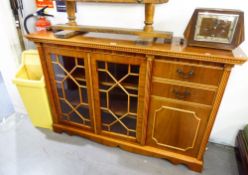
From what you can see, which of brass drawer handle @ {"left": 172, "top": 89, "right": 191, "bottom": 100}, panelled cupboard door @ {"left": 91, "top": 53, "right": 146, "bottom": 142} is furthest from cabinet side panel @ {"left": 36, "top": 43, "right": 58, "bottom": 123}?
brass drawer handle @ {"left": 172, "top": 89, "right": 191, "bottom": 100}

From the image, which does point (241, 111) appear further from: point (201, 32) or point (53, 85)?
point (53, 85)

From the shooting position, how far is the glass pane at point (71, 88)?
1.38 meters

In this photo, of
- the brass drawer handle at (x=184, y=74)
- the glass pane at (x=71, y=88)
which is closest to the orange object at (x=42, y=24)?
the glass pane at (x=71, y=88)

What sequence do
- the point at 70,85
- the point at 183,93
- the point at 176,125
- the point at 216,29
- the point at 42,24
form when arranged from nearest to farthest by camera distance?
the point at 216,29, the point at 183,93, the point at 176,125, the point at 70,85, the point at 42,24

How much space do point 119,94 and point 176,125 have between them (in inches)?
18.8

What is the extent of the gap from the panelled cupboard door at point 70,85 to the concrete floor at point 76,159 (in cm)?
21

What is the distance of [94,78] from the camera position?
1.33 metres

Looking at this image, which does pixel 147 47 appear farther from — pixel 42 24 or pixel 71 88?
pixel 42 24

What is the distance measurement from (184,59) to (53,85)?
107cm

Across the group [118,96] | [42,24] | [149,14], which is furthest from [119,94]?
[42,24]

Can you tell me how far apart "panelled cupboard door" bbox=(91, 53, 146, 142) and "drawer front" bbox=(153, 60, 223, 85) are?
0.11 meters

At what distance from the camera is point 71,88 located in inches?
58.7

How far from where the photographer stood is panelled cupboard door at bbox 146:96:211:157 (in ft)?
3.96

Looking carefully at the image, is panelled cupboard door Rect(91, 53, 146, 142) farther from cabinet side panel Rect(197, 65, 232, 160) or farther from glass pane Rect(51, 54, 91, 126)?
cabinet side panel Rect(197, 65, 232, 160)
